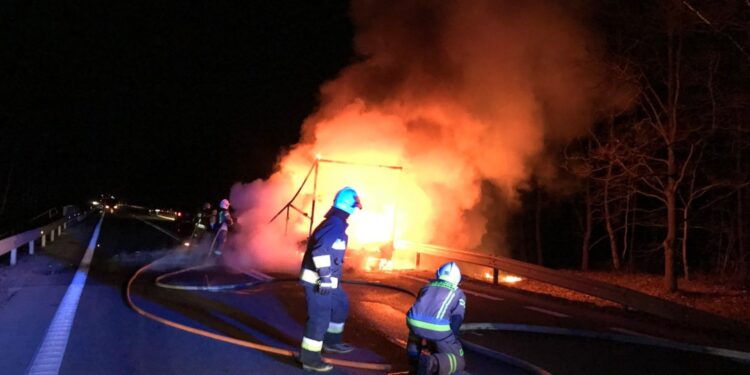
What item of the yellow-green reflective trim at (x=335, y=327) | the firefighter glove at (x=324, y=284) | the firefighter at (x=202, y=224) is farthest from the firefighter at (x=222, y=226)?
the firefighter glove at (x=324, y=284)

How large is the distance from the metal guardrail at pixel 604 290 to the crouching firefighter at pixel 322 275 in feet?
20.2

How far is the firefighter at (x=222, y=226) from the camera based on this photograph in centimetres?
1385

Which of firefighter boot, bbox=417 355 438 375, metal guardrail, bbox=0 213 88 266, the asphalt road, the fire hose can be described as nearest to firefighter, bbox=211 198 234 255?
the asphalt road

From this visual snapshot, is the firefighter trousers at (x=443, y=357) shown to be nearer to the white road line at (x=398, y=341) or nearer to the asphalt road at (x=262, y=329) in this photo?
the asphalt road at (x=262, y=329)

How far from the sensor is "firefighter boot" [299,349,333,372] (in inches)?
206

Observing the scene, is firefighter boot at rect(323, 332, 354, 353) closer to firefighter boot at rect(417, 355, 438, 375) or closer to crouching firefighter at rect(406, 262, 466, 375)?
crouching firefighter at rect(406, 262, 466, 375)

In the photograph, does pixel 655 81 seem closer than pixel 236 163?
Yes

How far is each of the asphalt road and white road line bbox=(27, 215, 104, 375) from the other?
0.07 meters

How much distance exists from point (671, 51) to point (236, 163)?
236 feet

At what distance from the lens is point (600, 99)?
15.5 metres

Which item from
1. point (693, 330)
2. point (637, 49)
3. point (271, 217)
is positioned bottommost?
point (693, 330)

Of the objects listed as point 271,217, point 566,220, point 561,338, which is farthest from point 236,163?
point 561,338

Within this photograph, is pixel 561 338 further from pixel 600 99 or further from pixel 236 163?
pixel 236 163

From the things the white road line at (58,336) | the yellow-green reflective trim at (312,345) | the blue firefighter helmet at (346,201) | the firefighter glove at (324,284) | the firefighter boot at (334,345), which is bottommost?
the white road line at (58,336)
